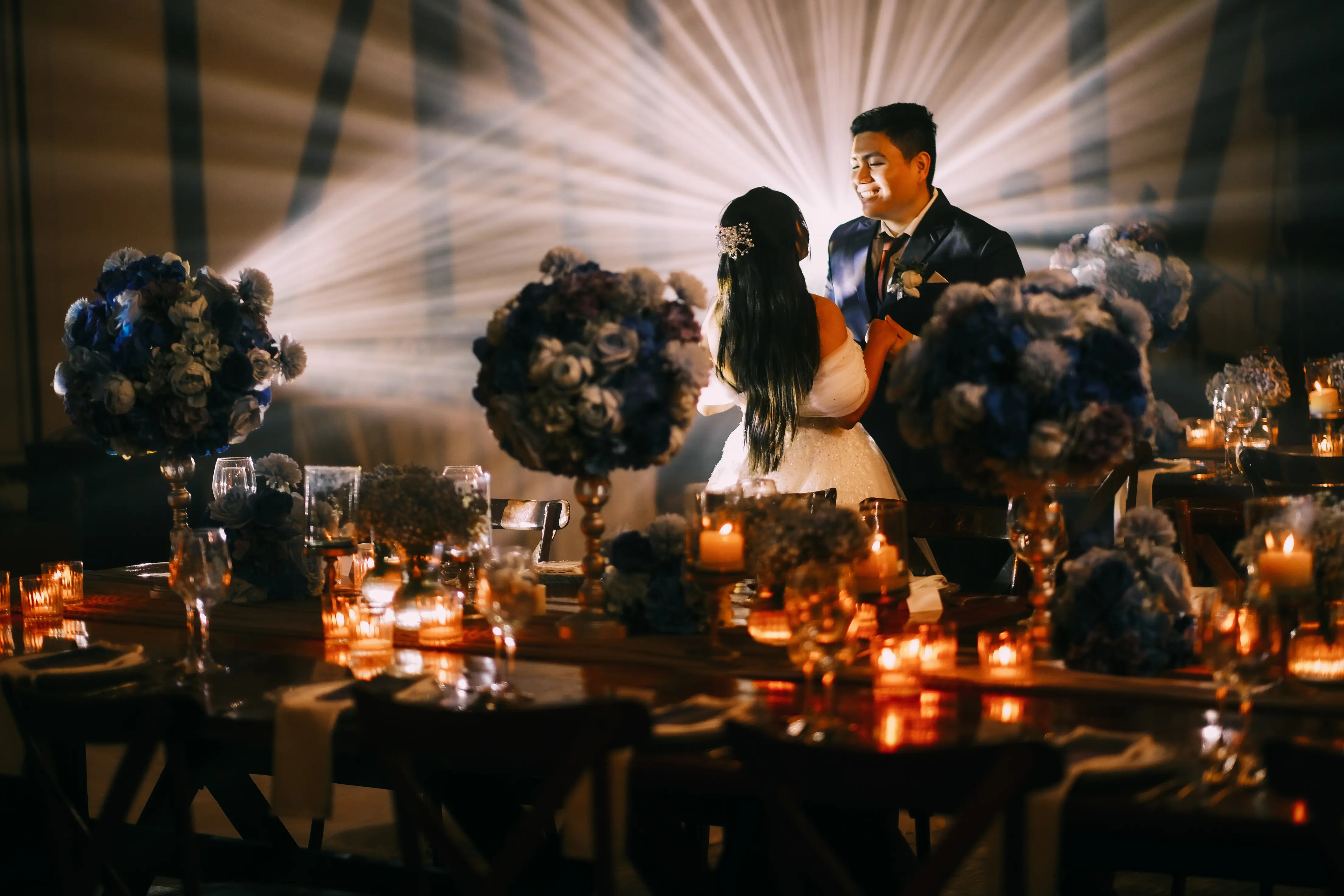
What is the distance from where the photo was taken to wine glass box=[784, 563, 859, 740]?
1.65 metres

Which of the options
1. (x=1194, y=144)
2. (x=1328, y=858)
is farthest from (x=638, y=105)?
(x=1328, y=858)

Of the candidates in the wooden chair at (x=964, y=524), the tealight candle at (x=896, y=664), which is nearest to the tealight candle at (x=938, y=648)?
the tealight candle at (x=896, y=664)

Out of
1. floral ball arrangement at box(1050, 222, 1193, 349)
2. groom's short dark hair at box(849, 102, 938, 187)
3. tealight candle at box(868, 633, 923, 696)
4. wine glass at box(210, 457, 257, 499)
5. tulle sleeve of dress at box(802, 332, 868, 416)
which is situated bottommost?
tealight candle at box(868, 633, 923, 696)

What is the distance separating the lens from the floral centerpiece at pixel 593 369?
2.07 metres

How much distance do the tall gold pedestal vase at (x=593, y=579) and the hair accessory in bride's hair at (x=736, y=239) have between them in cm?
132

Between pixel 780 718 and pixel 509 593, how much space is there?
0.43 m

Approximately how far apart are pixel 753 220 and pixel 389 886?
1953mm

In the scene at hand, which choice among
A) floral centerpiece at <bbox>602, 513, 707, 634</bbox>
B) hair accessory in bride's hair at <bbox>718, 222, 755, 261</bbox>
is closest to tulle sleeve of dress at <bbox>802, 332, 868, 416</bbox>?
hair accessory in bride's hair at <bbox>718, 222, 755, 261</bbox>

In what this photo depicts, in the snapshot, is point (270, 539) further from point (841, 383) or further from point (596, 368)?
point (841, 383)

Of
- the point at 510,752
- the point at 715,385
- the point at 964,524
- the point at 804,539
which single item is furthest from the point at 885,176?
the point at 510,752

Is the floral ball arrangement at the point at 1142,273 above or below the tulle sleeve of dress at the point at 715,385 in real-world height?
above

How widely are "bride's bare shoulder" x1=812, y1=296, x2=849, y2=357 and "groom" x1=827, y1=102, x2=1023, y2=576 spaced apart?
109cm

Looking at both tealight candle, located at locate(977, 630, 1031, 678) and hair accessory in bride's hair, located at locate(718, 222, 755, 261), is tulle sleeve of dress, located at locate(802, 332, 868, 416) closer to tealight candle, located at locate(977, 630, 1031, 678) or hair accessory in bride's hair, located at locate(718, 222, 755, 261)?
hair accessory in bride's hair, located at locate(718, 222, 755, 261)

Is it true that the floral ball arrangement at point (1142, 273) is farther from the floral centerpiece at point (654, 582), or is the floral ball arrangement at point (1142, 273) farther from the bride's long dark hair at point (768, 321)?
the floral centerpiece at point (654, 582)
